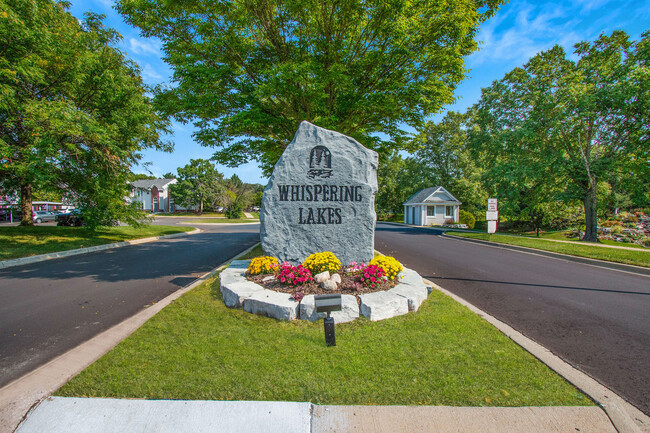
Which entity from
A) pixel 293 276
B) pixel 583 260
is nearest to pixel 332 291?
pixel 293 276

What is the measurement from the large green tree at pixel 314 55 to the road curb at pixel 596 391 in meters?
6.43

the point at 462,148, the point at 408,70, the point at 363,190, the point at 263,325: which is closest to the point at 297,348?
the point at 263,325

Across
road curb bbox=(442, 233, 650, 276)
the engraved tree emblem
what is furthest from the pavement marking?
road curb bbox=(442, 233, 650, 276)

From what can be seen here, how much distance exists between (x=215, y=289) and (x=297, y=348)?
2.90 meters

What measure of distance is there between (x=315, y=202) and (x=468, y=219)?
102ft

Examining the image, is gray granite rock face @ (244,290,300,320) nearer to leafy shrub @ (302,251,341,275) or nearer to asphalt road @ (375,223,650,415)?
leafy shrub @ (302,251,341,275)

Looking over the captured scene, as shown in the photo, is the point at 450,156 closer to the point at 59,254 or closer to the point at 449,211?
the point at 449,211

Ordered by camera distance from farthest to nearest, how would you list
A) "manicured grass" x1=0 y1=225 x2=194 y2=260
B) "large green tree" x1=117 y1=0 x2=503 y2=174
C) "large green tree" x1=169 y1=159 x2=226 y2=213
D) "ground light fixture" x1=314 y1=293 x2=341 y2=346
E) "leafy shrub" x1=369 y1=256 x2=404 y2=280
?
"large green tree" x1=169 y1=159 x2=226 y2=213
"manicured grass" x1=0 y1=225 x2=194 y2=260
"large green tree" x1=117 y1=0 x2=503 y2=174
"leafy shrub" x1=369 y1=256 x2=404 y2=280
"ground light fixture" x1=314 y1=293 x2=341 y2=346

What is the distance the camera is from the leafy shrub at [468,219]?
32.2 metres

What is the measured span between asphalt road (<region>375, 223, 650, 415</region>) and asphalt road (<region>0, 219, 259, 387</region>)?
582cm

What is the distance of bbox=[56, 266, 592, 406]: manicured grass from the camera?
2471mm

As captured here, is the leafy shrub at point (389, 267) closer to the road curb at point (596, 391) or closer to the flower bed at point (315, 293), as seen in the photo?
the flower bed at point (315, 293)

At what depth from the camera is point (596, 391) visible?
2.58 meters

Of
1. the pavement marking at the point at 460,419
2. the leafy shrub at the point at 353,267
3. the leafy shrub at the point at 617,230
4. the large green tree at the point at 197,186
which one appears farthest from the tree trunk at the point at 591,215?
the large green tree at the point at 197,186
